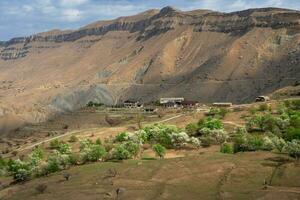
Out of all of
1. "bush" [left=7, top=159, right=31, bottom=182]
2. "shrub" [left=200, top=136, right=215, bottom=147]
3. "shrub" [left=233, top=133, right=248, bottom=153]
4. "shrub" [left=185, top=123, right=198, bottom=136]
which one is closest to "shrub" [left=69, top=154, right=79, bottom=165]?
"bush" [left=7, top=159, right=31, bottom=182]

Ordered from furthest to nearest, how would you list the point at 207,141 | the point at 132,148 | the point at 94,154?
the point at 207,141 < the point at 132,148 < the point at 94,154

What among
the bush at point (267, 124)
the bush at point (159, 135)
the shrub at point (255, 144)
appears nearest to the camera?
the shrub at point (255, 144)

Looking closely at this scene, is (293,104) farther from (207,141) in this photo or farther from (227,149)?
(227,149)

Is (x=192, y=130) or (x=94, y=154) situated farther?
(x=192, y=130)

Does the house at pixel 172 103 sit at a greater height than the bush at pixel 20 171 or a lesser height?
lesser

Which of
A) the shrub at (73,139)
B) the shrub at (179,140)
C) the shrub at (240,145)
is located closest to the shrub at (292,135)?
the shrub at (240,145)

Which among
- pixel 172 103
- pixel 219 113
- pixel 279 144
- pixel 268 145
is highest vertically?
pixel 279 144

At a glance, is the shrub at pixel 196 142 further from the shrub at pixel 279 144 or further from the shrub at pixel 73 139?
the shrub at pixel 73 139

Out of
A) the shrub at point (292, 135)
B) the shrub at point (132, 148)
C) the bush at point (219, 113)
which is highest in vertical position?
the shrub at point (292, 135)

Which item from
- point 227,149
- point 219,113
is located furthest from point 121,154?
point 219,113

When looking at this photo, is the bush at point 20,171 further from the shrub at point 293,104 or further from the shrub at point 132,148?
the shrub at point 293,104

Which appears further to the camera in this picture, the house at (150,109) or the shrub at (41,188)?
the house at (150,109)

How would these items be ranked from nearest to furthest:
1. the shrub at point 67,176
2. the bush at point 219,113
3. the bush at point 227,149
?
the shrub at point 67,176
the bush at point 227,149
the bush at point 219,113

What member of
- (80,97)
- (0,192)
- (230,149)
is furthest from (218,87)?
(0,192)
